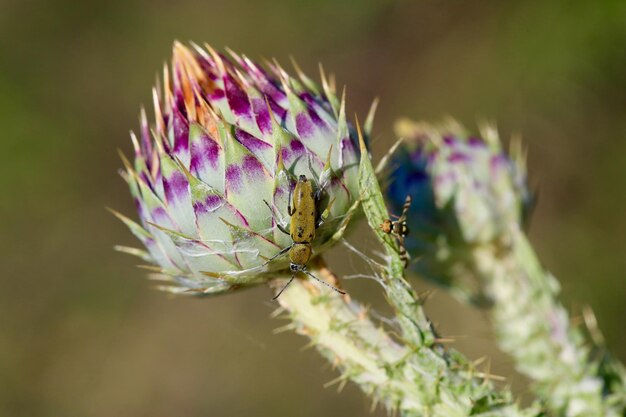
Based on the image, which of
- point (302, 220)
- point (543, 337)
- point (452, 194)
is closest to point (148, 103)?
point (452, 194)

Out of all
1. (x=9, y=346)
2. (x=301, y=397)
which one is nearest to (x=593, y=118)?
(x=301, y=397)

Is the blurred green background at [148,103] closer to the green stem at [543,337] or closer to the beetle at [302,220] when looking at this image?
the green stem at [543,337]

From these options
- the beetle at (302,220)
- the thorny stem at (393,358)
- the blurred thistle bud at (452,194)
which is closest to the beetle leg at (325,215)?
the beetle at (302,220)

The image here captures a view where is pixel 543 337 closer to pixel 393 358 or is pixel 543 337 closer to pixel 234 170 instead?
pixel 393 358

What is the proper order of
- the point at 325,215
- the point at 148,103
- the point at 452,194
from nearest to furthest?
the point at 325,215
the point at 452,194
the point at 148,103

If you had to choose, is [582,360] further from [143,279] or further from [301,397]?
[143,279]
